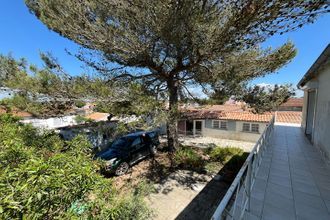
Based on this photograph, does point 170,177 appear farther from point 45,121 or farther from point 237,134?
point 45,121

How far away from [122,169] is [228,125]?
12.1m

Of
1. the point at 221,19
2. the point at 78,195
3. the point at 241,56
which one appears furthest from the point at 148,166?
the point at 78,195

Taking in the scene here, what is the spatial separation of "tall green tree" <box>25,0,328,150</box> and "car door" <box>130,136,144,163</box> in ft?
10.8

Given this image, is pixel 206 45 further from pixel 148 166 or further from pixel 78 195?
pixel 148 166

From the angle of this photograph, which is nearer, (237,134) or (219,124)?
(237,134)

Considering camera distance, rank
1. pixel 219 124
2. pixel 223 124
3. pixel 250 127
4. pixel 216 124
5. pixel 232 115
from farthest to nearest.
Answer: pixel 216 124
pixel 219 124
pixel 223 124
pixel 232 115
pixel 250 127

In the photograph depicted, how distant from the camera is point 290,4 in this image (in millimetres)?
3436

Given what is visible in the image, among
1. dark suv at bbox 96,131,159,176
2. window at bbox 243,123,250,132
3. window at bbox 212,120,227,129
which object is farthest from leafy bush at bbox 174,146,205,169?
window at bbox 212,120,227,129

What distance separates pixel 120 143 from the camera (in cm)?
988

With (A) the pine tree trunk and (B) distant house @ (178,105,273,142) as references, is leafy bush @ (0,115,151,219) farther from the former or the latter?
(B) distant house @ (178,105,273,142)

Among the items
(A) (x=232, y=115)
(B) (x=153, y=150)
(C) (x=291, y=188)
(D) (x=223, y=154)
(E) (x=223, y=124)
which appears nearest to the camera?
(C) (x=291, y=188)

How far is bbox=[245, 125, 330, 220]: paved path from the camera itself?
9.33 ft

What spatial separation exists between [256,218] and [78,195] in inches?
99.8

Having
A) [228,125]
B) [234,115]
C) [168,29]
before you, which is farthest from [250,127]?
[168,29]
